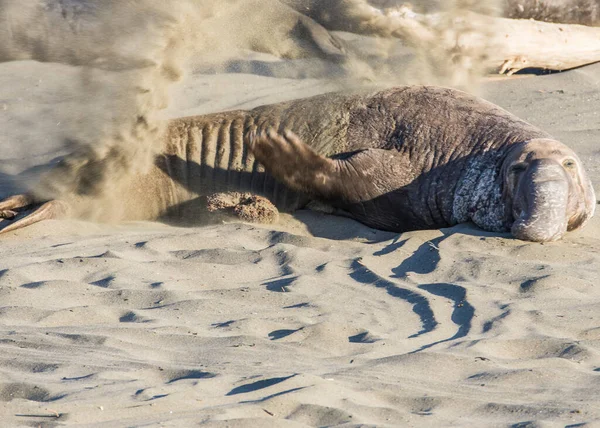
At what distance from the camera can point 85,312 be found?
4164 millimetres

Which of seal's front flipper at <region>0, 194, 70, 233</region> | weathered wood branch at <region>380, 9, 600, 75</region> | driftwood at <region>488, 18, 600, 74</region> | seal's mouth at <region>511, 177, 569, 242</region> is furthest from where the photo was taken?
driftwood at <region>488, 18, 600, 74</region>

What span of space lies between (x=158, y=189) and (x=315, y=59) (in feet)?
7.37

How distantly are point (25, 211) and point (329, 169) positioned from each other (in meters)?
2.11

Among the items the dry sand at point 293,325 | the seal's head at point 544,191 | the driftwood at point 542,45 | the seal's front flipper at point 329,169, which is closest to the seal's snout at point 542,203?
the seal's head at point 544,191

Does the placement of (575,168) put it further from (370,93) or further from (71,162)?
(71,162)

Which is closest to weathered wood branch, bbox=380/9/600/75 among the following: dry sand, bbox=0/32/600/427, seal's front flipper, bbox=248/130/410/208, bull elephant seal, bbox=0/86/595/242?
bull elephant seal, bbox=0/86/595/242

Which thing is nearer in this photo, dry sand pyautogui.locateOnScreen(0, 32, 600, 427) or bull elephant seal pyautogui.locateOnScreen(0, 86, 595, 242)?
dry sand pyautogui.locateOnScreen(0, 32, 600, 427)

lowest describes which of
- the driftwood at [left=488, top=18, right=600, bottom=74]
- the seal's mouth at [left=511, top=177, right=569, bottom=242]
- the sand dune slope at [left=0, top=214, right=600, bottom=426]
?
the sand dune slope at [left=0, top=214, right=600, bottom=426]

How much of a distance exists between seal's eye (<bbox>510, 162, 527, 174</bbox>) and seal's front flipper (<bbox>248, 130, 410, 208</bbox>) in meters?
0.76

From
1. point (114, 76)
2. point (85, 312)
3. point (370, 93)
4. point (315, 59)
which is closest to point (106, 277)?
point (85, 312)

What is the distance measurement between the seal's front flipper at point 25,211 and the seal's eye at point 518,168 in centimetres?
306

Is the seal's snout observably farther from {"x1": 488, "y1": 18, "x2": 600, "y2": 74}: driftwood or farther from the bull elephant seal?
{"x1": 488, "y1": 18, "x2": 600, "y2": 74}: driftwood

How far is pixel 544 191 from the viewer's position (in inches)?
231

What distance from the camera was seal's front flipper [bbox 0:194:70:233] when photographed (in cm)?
617
